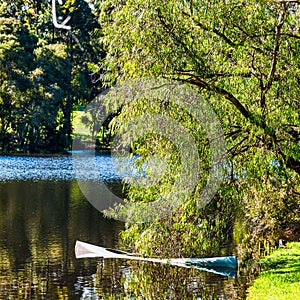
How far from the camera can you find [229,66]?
409 inches

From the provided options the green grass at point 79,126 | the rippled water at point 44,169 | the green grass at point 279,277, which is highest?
the green grass at point 79,126

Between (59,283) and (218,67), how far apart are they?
557 centimetres

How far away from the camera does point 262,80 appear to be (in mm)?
10094

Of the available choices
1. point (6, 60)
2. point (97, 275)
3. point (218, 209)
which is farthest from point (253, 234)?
point (6, 60)

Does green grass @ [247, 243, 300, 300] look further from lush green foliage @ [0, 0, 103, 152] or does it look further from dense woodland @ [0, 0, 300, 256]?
lush green foliage @ [0, 0, 103, 152]

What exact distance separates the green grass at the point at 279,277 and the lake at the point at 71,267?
0.37m

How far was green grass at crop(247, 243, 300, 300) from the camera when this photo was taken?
11.6 meters

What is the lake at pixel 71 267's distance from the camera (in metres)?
12.8

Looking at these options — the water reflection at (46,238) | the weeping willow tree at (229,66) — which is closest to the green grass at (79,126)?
the water reflection at (46,238)

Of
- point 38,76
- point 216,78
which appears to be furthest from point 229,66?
point 38,76

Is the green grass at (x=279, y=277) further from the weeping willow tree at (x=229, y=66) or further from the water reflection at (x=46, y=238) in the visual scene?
the water reflection at (x=46, y=238)

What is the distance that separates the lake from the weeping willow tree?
238 centimetres

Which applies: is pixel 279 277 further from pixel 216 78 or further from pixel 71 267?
pixel 216 78

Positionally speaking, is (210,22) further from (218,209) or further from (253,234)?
(253,234)
